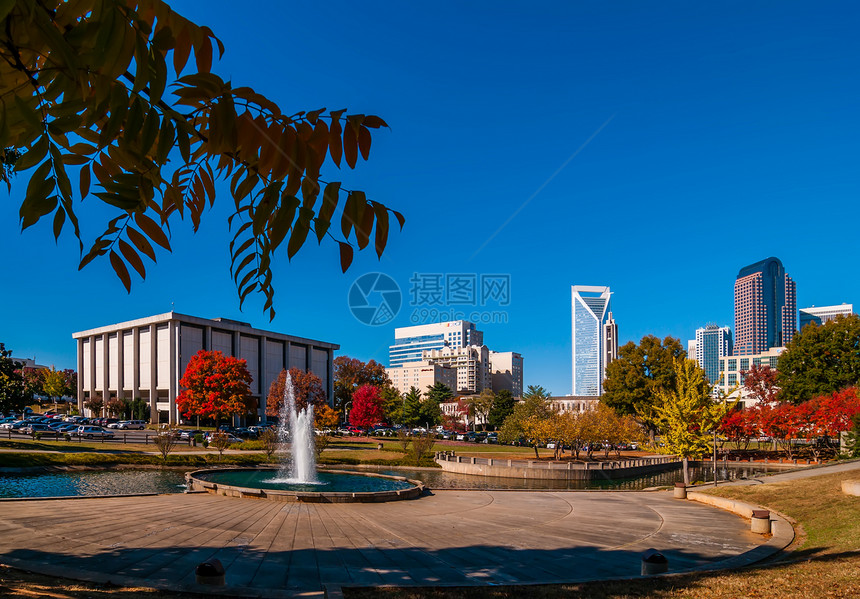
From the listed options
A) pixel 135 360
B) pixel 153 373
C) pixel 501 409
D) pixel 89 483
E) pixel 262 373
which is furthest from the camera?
pixel 262 373

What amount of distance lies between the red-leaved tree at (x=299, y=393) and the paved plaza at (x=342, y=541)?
47063 mm

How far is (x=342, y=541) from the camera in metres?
12.7

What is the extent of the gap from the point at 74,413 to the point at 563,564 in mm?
95522

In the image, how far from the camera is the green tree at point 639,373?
6203cm

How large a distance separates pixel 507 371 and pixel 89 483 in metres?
169

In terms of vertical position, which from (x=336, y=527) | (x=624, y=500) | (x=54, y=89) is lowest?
(x=624, y=500)

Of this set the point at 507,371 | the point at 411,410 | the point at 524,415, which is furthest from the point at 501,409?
the point at 507,371

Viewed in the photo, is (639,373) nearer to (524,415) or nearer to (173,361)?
(524,415)

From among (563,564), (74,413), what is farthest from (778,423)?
(74,413)

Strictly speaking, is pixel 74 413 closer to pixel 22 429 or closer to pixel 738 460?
pixel 22 429

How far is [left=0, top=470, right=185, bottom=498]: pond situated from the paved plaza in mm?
4634

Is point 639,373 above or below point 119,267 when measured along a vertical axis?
below

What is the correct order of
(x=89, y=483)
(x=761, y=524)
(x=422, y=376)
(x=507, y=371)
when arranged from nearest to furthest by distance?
(x=761, y=524), (x=89, y=483), (x=422, y=376), (x=507, y=371)

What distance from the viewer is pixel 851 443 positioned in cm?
3647
